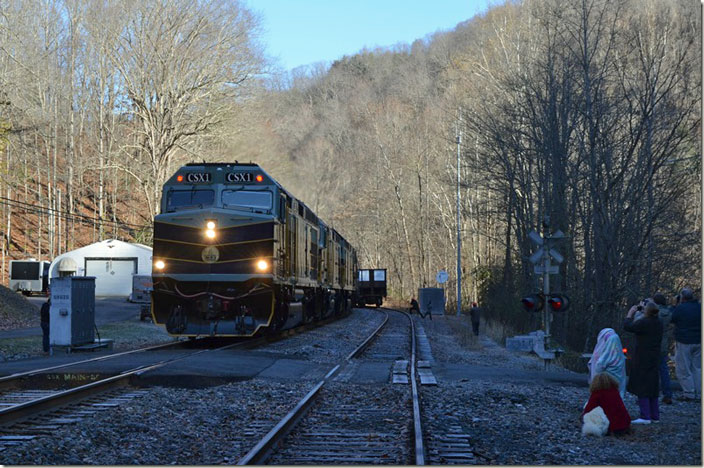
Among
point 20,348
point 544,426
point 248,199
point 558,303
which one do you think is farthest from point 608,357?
point 20,348

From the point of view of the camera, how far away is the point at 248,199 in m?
18.1

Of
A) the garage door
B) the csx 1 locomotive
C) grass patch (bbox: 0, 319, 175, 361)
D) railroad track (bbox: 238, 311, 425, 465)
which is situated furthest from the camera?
the garage door

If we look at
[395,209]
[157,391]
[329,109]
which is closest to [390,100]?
[395,209]

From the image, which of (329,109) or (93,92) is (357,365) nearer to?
(93,92)

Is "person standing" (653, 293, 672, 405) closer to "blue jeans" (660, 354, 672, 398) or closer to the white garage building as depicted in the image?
"blue jeans" (660, 354, 672, 398)

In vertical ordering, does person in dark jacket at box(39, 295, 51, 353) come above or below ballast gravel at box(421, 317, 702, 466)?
above

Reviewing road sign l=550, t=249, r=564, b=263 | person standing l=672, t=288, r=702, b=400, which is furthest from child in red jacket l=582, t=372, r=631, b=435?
road sign l=550, t=249, r=564, b=263

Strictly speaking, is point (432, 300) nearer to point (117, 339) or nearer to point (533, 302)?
point (117, 339)

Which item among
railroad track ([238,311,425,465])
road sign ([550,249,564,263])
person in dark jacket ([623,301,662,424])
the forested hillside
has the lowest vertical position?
railroad track ([238,311,425,465])

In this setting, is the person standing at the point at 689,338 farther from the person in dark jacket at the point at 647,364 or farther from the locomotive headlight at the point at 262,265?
the locomotive headlight at the point at 262,265

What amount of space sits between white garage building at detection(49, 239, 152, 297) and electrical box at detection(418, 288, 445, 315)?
15983 mm

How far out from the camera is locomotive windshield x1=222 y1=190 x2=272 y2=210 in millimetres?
18047

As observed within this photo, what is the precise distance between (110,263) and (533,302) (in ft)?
118

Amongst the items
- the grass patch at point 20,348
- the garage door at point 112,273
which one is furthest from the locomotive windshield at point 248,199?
the garage door at point 112,273
